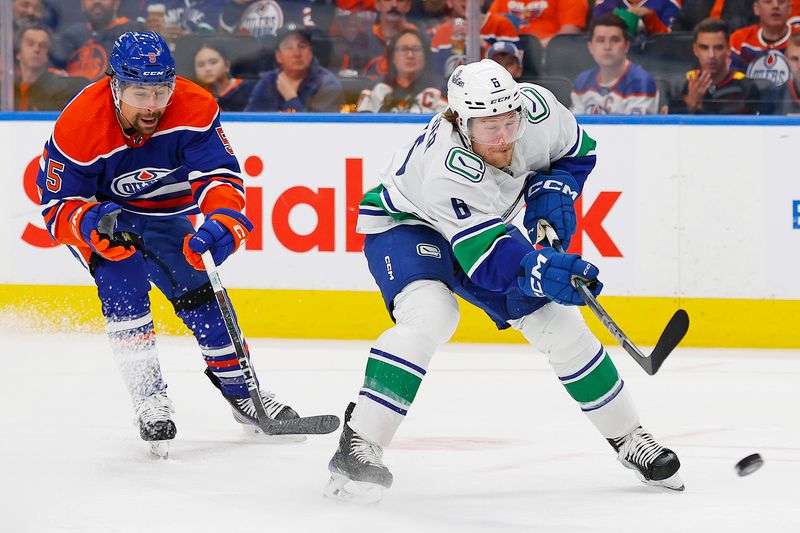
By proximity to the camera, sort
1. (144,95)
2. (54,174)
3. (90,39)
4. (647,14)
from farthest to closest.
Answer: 1. (90,39)
2. (647,14)
3. (54,174)
4. (144,95)

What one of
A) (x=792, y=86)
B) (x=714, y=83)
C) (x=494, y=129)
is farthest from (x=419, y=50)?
(x=494, y=129)

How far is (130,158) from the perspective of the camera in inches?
127

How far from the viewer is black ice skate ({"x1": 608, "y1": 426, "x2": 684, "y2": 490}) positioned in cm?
282

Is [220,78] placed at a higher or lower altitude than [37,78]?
higher

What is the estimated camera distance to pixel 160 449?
3234mm

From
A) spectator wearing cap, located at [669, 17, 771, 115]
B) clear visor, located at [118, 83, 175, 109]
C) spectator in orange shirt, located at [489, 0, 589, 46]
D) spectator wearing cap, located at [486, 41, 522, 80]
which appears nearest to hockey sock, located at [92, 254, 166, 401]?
clear visor, located at [118, 83, 175, 109]

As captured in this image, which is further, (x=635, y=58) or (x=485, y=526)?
(x=635, y=58)

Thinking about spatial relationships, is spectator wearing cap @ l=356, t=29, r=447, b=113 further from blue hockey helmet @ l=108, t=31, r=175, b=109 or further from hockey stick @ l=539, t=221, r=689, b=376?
hockey stick @ l=539, t=221, r=689, b=376

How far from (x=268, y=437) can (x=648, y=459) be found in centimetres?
110

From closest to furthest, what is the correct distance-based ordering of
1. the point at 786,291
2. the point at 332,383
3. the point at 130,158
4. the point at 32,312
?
the point at 130,158 < the point at 332,383 < the point at 786,291 < the point at 32,312

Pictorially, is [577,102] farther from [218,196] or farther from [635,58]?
[218,196]

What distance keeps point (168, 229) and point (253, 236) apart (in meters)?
1.75

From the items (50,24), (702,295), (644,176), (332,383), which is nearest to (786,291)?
(702,295)

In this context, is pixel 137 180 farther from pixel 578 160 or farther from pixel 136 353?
pixel 578 160
